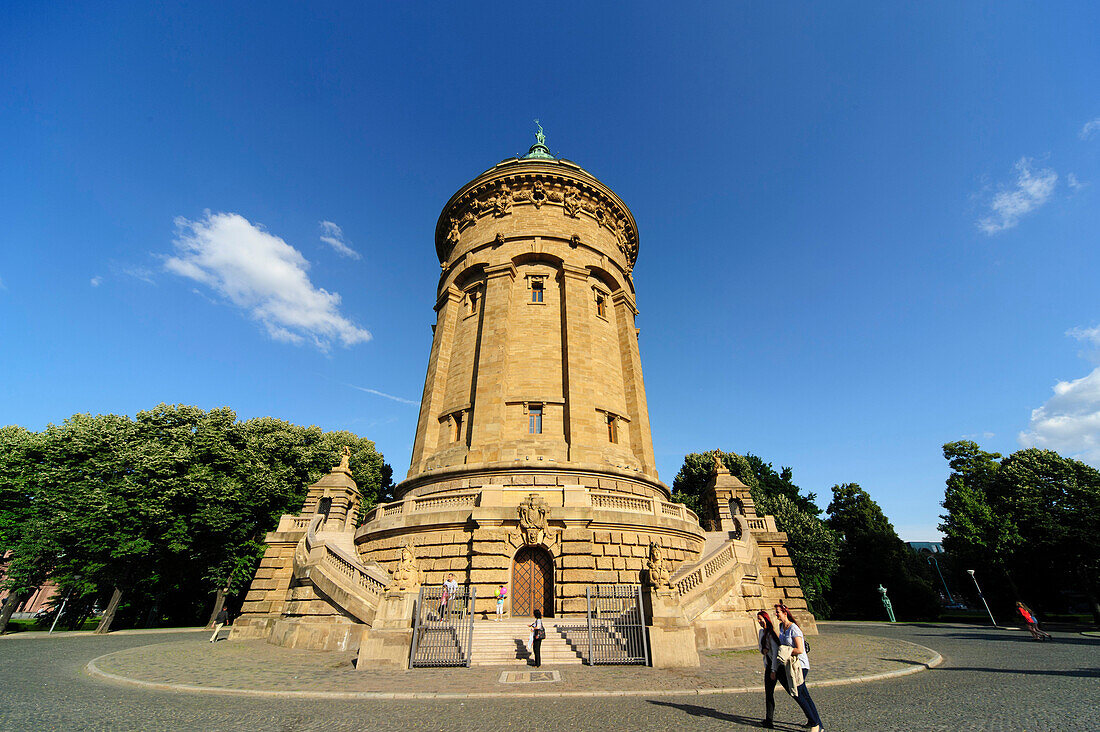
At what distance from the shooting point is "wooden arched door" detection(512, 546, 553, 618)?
15922 mm

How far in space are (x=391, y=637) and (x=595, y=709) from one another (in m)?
6.11

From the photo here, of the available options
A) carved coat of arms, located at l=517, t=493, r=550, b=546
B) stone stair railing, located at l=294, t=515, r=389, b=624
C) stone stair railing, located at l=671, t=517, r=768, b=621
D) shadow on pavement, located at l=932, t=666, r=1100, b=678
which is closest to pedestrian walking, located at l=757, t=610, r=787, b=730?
stone stair railing, located at l=671, t=517, r=768, b=621

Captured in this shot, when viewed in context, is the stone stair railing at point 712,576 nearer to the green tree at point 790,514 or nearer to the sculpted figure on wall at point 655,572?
the sculpted figure on wall at point 655,572

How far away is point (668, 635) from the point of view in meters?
11.4

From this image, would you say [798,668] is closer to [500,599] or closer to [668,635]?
[668,635]

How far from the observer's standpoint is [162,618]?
33250 millimetres

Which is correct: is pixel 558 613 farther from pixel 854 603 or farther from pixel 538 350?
pixel 854 603

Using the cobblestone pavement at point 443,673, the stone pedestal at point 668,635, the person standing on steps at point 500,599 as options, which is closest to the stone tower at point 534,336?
the person standing on steps at point 500,599

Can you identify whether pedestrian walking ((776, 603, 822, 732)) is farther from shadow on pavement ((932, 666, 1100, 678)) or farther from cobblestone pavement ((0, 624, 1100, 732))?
shadow on pavement ((932, 666, 1100, 678))

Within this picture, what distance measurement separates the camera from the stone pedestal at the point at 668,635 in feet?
37.0

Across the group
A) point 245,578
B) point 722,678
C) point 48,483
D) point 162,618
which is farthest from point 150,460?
point 722,678

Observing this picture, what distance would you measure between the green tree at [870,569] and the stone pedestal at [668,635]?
1543 inches

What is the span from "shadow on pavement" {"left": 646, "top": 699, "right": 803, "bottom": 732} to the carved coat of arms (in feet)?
27.4

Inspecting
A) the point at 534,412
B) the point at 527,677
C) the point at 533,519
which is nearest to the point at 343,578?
the point at 533,519
